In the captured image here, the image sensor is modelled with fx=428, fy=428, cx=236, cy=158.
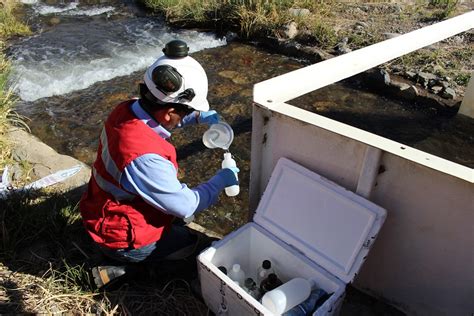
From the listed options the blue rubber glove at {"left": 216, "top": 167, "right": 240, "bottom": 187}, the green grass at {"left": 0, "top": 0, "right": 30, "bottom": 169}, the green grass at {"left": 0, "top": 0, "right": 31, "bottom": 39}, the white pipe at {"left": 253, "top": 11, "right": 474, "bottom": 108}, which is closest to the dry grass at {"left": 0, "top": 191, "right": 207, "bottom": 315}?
the blue rubber glove at {"left": 216, "top": 167, "right": 240, "bottom": 187}

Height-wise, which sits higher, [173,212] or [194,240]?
[173,212]

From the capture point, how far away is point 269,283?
219 centimetres

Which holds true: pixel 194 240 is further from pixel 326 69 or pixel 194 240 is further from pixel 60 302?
pixel 326 69

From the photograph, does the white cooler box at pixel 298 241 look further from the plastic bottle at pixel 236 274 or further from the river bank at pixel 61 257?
the river bank at pixel 61 257

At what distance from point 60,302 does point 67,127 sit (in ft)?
9.49

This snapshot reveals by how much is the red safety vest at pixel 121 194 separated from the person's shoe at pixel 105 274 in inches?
7.3

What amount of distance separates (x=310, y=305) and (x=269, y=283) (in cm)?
28

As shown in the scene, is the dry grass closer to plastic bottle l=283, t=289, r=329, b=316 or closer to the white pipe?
plastic bottle l=283, t=289, r=329, b=316

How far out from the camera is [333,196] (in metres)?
2.10

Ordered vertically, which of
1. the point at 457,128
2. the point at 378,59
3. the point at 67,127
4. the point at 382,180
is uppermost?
the point at 378,59

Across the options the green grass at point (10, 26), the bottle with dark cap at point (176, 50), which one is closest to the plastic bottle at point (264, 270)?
the bottle with dark cap at point (176, 50)

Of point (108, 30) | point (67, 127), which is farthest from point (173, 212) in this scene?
point (108, 30)

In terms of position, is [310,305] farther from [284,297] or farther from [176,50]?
[176,50]

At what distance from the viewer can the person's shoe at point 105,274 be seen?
239 cm
